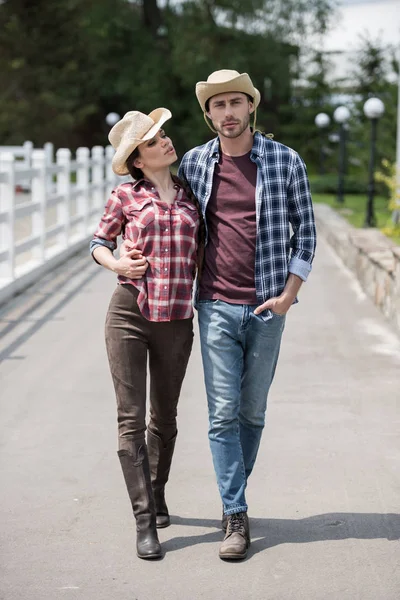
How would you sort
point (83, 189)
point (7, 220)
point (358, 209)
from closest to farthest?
point (7, 220) < point (83, 189) < point (358, 209)

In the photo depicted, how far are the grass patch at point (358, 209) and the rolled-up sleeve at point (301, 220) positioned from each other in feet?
41.8

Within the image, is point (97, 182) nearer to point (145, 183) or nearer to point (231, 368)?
point (145, 183)

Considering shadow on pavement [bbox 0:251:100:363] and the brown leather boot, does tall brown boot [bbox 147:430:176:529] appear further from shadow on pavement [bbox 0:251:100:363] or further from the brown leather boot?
shadow on pavement [bbox 0:251:100:363]

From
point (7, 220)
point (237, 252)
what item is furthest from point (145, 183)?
point (7, 220)

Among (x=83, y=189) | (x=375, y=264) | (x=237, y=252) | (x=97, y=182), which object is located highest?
(x=237, y=252)

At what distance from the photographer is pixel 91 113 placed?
5522 cm

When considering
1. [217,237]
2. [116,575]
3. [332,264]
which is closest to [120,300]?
[217,237]

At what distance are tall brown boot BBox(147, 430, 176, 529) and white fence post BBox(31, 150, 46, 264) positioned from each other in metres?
9.37

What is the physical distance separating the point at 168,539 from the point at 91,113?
51669mm

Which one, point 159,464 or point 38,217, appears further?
point 38,217

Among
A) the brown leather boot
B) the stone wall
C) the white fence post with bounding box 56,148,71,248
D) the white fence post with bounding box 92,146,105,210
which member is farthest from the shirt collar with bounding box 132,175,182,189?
the white fence post with bounding box 92,146,105,210

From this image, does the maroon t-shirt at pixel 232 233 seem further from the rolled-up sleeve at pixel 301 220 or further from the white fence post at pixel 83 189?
the white fence post at pixel 83 189

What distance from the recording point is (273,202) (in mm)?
4559

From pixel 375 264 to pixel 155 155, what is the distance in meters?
7.70
